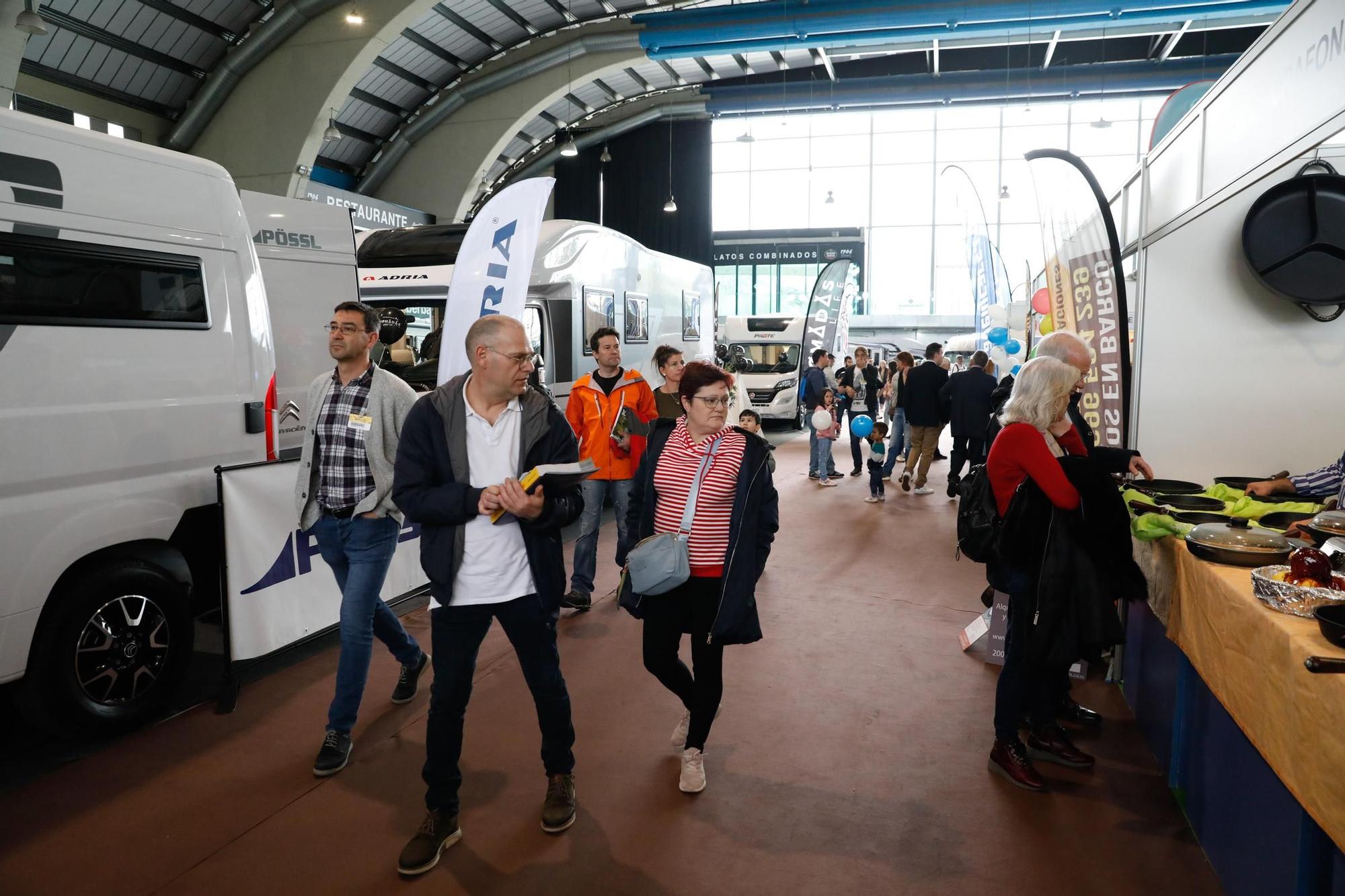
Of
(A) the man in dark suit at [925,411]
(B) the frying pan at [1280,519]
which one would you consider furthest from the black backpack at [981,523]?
(A) the man in dark suit at [925,411]

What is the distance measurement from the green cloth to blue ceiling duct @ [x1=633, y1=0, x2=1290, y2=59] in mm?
15471

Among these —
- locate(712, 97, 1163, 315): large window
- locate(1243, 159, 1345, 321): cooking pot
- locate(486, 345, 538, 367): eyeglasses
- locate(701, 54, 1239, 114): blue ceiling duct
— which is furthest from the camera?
locate(712, 97, 1163, 315): large window

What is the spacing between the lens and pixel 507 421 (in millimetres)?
2736

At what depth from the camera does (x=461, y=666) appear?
8.87 feet

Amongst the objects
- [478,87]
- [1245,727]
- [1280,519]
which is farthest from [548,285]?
[478,87]

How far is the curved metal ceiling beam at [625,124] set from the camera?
80.6 ft

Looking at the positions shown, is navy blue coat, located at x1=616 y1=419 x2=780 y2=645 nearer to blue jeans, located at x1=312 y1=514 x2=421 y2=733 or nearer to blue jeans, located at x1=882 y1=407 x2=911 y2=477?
blue jeans, located at x1=312 y1=514 x2=421 y2=733

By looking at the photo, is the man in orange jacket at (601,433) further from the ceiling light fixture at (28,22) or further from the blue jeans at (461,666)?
the ceiling light fixture at (28,22)

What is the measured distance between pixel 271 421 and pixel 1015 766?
3.66m

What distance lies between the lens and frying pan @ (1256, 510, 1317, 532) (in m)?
3.08

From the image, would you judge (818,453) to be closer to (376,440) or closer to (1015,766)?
(1015,766)

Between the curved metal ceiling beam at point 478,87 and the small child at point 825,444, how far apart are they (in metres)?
11.2

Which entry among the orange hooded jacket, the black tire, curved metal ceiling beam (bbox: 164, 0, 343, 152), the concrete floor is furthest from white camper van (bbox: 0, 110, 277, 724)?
curved metal ceiling beam (bbox: 164, 0, 343, 152)

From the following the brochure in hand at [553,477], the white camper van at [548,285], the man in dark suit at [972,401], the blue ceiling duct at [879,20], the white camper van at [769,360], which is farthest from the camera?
the white camper van at [769,360]
